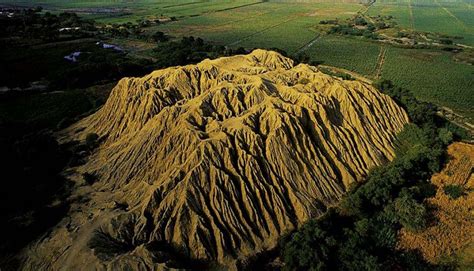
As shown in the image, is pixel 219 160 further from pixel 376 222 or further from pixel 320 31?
pixel 320 31

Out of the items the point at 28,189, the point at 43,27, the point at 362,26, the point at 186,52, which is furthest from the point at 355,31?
the point at 28,189

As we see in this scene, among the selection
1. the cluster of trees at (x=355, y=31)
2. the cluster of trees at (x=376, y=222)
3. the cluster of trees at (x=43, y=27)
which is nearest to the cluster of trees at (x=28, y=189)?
the cluster of trees at (x=376, y=222)

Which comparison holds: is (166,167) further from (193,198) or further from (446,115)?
(446,115)

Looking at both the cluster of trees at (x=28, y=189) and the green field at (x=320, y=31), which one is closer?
the cluster of trees at (x=28, y=189)

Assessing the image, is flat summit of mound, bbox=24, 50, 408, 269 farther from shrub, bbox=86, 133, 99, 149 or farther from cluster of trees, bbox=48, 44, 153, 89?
cluster of trees, bbox=48, 44, 153, 89

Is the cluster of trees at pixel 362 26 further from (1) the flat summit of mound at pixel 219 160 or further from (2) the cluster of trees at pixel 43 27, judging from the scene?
(2) the cluster of trees at pixel 43 27

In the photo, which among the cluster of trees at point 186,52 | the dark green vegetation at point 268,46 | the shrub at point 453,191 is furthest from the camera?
the cluster of trees at point 186,52

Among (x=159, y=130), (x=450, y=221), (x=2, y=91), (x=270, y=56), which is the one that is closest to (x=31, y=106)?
(x=2, y=91)
